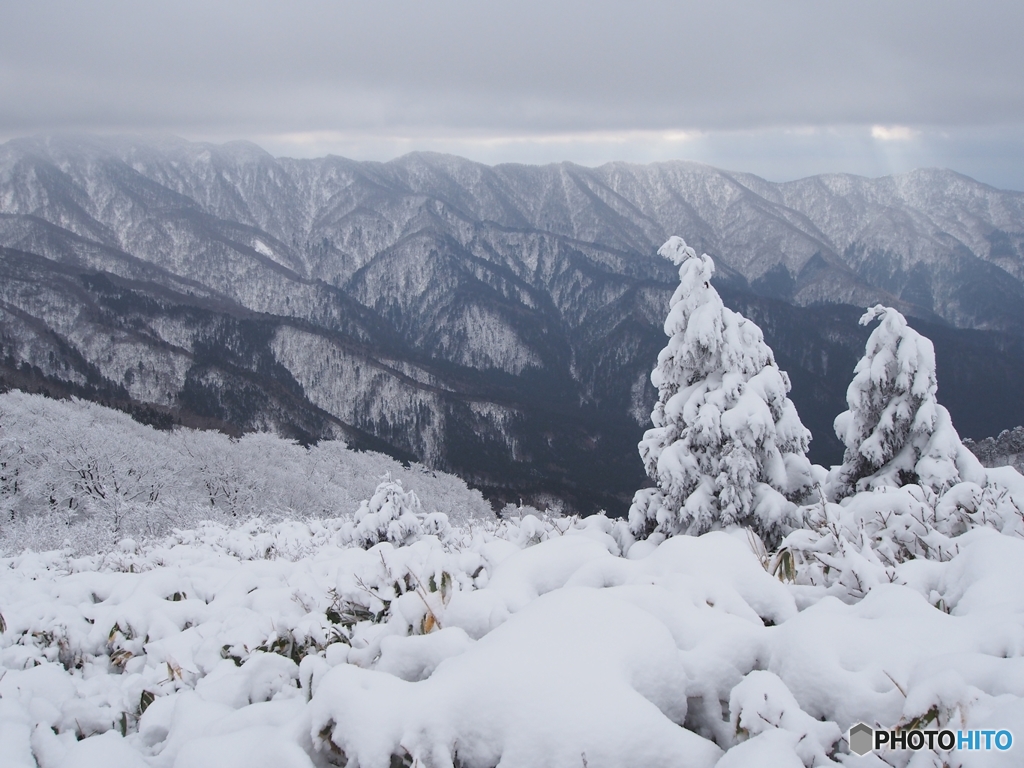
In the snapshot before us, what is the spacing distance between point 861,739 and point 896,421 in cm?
1165

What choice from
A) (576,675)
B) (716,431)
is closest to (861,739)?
(576,675)

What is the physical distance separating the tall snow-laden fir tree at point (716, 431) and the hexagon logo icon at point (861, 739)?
897cm

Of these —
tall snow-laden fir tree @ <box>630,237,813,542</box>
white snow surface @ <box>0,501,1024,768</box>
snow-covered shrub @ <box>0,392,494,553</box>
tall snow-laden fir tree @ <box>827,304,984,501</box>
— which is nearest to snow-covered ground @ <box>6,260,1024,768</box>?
white snow surface @ <box>0,501,1024,768</box>

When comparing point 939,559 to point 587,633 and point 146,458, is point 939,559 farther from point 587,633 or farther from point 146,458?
point 146,458

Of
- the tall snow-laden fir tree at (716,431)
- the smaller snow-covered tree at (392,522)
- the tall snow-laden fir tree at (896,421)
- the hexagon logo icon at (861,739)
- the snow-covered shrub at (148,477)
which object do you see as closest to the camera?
the hexagon logo icon at (861,739)

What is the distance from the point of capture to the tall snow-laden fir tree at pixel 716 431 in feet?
35.5

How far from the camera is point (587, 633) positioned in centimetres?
273

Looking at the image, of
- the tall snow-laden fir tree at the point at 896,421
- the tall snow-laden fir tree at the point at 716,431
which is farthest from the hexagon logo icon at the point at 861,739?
the tall snow-laden fir tree at the point at 896,421

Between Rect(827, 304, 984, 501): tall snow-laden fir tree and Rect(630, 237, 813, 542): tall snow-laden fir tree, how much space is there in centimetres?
149

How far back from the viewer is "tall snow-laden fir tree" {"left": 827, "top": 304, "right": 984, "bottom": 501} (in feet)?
36.3

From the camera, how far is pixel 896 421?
1180 cm

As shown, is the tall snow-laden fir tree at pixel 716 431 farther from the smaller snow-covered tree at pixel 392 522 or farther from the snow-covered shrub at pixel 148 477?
the snow-covered shrub at pixel 148 477

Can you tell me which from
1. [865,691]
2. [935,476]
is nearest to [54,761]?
[865,691]

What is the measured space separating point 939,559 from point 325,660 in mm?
4341
